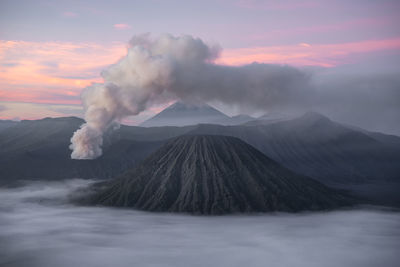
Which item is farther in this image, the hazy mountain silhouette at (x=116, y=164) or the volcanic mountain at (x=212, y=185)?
the hazy mountain silhouette at (x=116, y=164)

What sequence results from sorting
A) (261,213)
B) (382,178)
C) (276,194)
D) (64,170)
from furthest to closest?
(382,178) → (64,170) → (276,194) → (261,213)

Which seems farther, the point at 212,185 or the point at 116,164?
the point at 116,164

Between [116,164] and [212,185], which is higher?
[212,185]

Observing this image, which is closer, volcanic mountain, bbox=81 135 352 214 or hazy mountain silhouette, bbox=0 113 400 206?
volcanic mountain, bbox=81 135 352 214

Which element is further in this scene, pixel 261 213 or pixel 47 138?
pixel 47 138

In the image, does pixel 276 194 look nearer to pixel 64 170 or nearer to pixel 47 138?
pixel 64 170

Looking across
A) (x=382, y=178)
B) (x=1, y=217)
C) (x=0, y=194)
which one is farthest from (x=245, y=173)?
(x=382, y=178)

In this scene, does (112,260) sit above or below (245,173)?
below

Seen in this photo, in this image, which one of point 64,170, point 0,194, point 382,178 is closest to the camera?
point 0,194
